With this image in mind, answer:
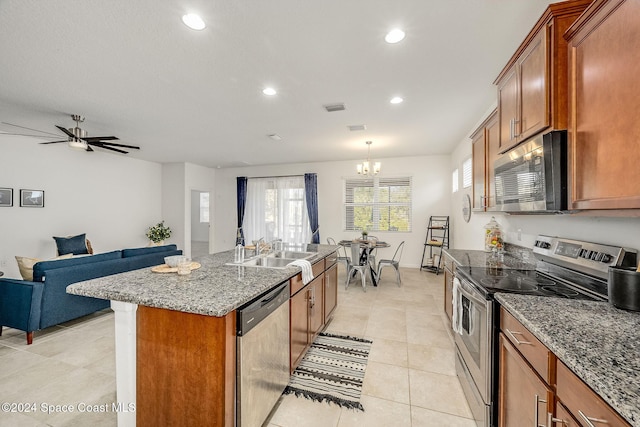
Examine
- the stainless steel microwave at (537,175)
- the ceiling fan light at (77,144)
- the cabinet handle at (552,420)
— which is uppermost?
the ceiling fan light at (77,144)

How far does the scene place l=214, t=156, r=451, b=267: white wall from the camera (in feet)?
20.2

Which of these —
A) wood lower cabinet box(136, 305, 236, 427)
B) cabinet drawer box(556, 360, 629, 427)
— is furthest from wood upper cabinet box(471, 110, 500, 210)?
wood lower cabinet box(136, 305, 236, 427)

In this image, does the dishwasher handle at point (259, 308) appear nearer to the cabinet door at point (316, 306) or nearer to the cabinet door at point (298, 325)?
the cabinet door at point (298, 325)

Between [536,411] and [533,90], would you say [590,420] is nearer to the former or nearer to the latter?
[536,411]

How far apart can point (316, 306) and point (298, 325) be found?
1.55ft

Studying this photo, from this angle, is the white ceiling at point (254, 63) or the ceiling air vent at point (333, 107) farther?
the ceiling air vent at point (333, 107)

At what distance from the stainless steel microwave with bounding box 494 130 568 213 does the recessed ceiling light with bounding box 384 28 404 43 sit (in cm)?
116

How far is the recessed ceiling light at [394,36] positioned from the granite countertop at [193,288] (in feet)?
6.20

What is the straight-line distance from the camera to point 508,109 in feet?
6.59

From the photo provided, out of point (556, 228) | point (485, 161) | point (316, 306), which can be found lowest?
point (316, 306)

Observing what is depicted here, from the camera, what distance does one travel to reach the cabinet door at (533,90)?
1480 mm

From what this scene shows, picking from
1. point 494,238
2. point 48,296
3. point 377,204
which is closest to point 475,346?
point 494,238

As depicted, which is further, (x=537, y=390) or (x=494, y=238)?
(x=494, y=238)

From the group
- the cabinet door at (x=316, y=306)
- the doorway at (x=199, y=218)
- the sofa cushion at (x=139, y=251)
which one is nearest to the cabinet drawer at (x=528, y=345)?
the cabinet door at (x=316, y=306)
